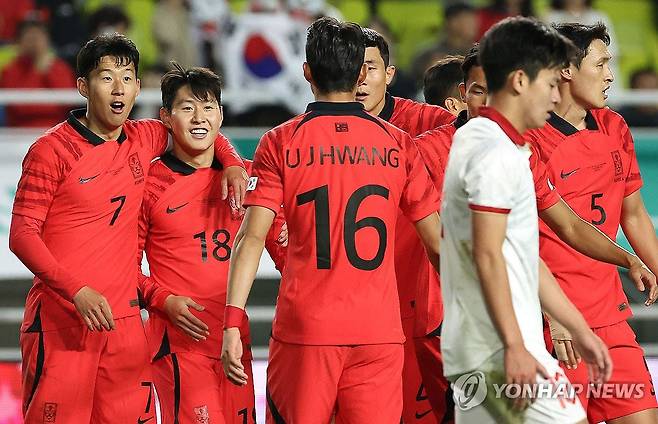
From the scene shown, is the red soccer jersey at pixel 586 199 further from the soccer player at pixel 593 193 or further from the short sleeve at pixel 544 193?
the short sleeve at pixel 544 193

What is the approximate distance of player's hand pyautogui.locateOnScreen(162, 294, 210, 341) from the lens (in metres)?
5.39

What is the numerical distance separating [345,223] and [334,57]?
62 centimetres

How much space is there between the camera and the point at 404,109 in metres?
6.04

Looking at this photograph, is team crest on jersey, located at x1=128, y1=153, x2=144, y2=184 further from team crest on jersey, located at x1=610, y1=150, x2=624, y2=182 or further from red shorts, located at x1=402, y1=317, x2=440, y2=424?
team crest on jersey, located at x1=610, y1=150, x2=624, y2=182

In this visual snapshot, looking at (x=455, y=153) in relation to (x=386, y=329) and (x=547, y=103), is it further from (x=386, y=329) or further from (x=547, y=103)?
(x=386, y=329)

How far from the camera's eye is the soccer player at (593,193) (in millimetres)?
5316

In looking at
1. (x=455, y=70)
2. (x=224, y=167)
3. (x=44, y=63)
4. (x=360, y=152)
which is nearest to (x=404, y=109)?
(x=455, y=70)

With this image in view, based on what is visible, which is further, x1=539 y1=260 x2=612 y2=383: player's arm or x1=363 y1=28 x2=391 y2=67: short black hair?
x1=363 y1=28 x2=391 y2=67: short black hair

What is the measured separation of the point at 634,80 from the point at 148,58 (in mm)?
4784

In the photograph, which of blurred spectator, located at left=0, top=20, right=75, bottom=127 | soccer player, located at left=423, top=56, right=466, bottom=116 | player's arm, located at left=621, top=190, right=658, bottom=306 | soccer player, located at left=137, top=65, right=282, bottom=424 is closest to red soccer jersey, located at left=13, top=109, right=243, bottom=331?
soccer player, located at left=137, top=65, right=282, bottom=424

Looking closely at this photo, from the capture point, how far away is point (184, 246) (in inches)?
221

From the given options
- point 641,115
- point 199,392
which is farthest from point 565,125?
point 641,115

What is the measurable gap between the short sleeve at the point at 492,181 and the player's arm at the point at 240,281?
1.03 metres

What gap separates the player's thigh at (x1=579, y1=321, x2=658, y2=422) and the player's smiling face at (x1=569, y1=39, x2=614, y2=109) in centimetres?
100
